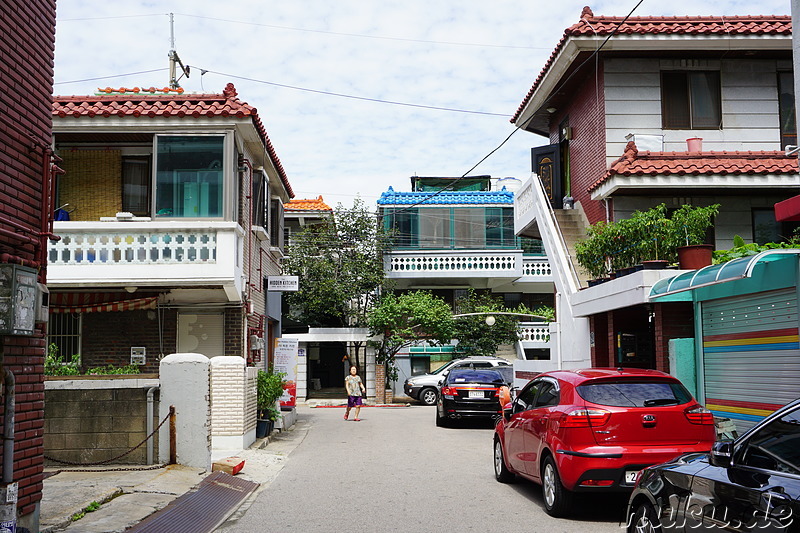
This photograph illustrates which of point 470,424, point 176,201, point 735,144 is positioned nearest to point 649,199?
→ point 735,144

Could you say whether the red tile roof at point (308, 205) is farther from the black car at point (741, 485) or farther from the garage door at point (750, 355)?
the black car at point (741, 485)

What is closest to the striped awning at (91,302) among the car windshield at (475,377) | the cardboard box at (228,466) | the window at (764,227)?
the cardboard box at (228,466)

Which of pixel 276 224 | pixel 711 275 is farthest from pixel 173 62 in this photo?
pixel 711 275

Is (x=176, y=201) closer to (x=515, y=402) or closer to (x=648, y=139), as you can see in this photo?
(x=515, y=402)

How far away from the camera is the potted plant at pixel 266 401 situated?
1703 centimetres

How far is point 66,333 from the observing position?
17.9 metres

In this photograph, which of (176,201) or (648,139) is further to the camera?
(648,139)

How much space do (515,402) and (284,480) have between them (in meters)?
3.83

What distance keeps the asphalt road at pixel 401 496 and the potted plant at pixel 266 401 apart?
0.87 meters

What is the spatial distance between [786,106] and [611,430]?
15.5 metres

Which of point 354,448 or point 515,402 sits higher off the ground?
point 515,402

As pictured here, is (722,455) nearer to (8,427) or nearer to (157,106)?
(8,427)

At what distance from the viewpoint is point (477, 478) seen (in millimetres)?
12172

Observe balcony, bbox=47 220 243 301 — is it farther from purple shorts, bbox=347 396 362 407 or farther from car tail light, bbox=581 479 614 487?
car tail light, bbox=581 479 614 487
